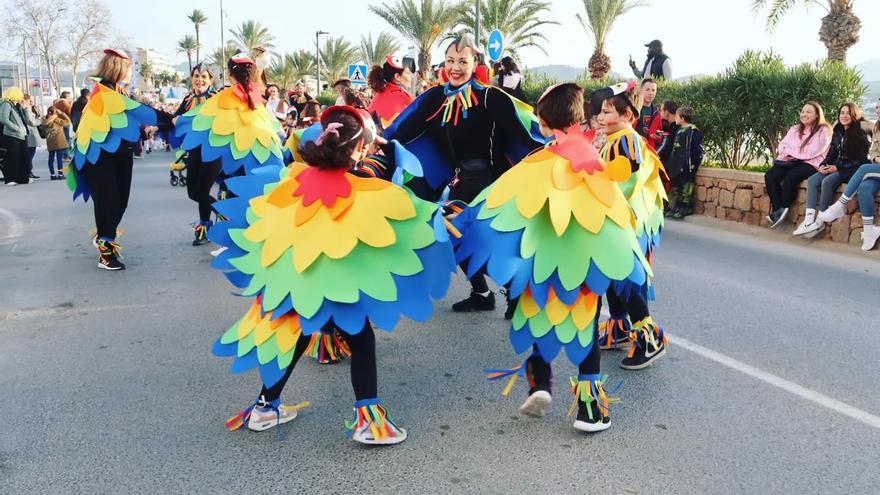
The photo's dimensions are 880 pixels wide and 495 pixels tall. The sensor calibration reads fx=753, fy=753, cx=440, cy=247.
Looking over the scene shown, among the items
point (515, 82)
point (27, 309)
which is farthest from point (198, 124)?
point (515, 82)

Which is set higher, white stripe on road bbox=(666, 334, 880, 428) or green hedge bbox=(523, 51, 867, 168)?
green hedge bbox=(523, 51, 867, 168)

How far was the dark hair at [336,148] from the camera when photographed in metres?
3.17

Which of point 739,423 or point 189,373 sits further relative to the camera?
point 189,373

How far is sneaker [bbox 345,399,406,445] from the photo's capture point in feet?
11.0

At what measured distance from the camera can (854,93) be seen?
10.1 metres

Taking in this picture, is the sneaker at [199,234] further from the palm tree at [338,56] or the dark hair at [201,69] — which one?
the palm tree at [338,56]

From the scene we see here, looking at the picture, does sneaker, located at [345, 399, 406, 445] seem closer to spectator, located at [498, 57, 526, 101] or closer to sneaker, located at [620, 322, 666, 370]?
sneaker, located at [620, 322, 666, 370]

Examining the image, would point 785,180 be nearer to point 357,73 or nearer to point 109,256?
point 109,256

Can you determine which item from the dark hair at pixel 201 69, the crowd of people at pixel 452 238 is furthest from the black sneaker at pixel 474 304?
the dark hair at pixel 201 69

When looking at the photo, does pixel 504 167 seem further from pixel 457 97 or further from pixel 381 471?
pixel 381 471

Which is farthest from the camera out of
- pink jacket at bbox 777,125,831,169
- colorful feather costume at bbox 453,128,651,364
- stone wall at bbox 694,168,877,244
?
pink jacket at bbox 777,125,831,169

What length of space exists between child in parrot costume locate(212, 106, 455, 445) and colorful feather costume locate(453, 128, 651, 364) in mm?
258

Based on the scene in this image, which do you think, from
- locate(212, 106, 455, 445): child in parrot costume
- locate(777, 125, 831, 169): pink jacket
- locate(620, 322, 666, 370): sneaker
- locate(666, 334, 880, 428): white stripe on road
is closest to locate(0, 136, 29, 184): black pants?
locate(212, 106, 455, 445): child in parrot costume

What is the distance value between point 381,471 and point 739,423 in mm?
1791
